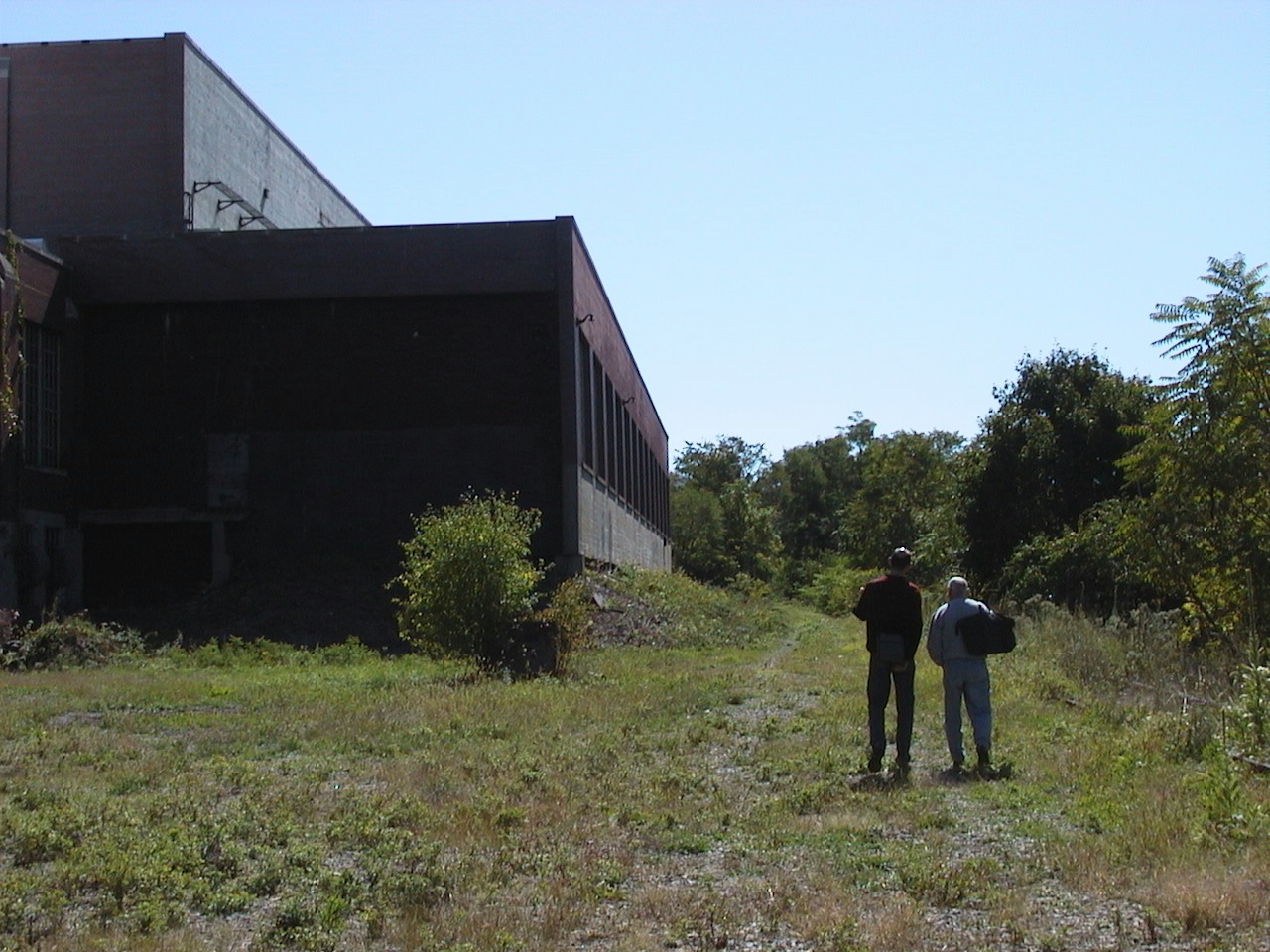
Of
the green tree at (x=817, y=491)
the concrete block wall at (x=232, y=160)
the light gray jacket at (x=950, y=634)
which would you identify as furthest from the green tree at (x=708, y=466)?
the light gray jacket at (x=950, y=634)

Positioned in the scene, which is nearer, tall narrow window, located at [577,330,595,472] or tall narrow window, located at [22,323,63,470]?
tall narrow window, located at [22,323,63,470]

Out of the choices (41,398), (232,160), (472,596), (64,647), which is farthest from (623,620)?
(232,160)

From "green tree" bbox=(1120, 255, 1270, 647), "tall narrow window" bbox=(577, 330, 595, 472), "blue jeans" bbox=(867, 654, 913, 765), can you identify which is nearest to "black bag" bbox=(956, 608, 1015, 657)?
"blue jeans" bbox=(867, 654, 913, 765)

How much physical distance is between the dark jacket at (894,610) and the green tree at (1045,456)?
2456 centimetres

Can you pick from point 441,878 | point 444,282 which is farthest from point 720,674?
point 444,282

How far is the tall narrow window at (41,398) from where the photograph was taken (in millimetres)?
36031

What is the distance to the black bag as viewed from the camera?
11789 millimetres

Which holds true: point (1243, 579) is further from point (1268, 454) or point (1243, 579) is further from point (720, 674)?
point (720, 674)

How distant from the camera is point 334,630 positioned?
3297 centimetres

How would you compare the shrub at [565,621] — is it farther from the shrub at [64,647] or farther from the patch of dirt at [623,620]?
the shrub at [64,647]

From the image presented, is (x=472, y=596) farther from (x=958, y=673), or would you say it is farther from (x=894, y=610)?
(x=958, y=673)

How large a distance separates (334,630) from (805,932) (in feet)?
90.4

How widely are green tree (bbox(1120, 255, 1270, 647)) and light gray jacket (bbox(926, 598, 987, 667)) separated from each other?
5.74m

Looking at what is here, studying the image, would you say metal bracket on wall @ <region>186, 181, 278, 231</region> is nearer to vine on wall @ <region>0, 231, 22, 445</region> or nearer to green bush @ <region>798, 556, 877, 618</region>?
vine on wall @ <region>0, 231, 22, 445</region>
